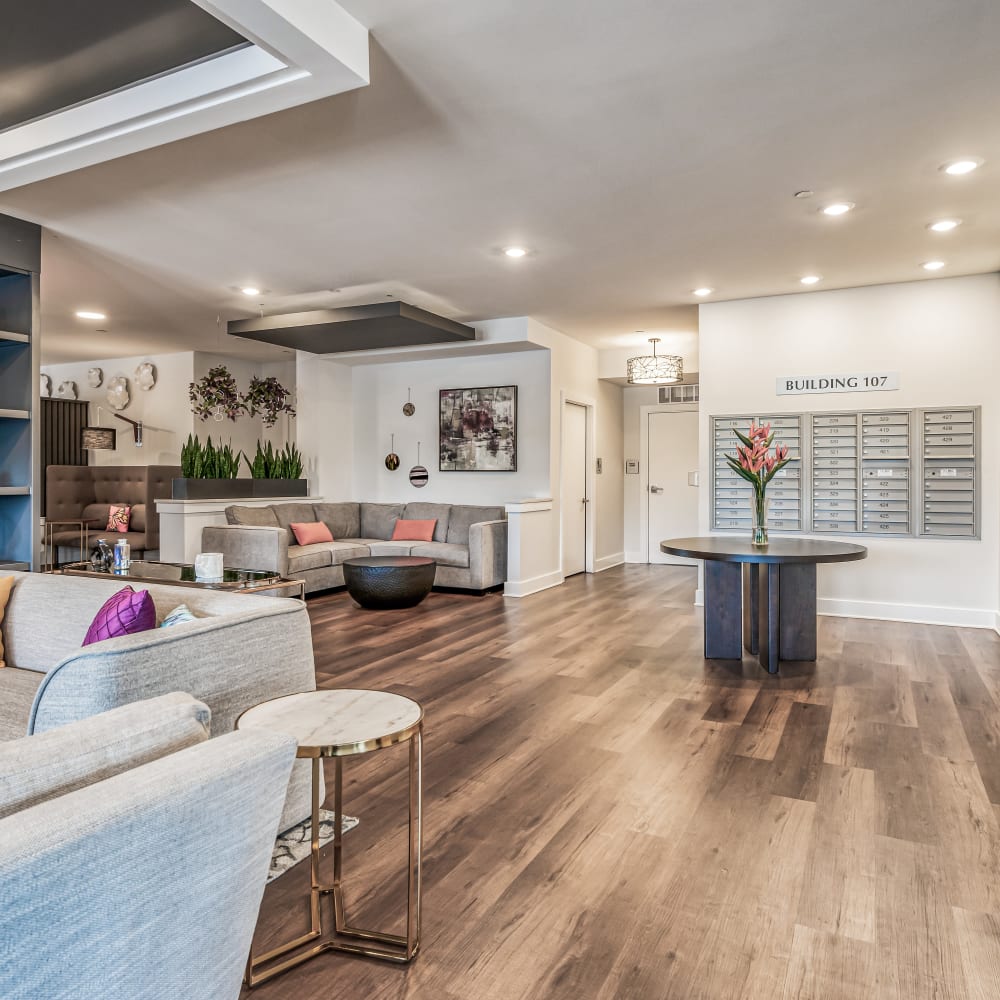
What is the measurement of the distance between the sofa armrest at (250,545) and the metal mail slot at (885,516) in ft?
15.1

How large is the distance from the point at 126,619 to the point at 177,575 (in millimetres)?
1547

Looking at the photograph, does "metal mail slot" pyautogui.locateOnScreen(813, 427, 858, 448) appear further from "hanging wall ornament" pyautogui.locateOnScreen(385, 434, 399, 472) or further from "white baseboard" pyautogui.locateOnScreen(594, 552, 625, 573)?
"hanging wall ornament" pyautogui.locateOnScreen(385, 434, 399, 472)

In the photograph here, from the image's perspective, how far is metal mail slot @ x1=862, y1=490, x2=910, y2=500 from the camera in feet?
18.2

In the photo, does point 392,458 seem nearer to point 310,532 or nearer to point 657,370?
point 310,532

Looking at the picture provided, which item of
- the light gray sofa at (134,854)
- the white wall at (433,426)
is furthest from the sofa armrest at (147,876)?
the white wall at (433,426)

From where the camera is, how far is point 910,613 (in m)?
5.52

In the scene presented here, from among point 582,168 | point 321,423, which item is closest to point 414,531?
point 321,423

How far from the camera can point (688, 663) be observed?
14.0ft

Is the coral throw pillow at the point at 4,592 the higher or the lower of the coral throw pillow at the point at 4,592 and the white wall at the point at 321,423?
the lower

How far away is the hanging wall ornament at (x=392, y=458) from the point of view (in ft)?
26.8

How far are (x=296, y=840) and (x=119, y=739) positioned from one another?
4.24 ft

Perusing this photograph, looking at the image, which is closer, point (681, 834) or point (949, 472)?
point (681, 834)

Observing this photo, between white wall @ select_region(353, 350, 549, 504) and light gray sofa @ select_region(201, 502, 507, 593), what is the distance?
38 centimetres

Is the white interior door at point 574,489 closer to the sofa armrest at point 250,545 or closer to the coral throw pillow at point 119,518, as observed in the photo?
the sofa armrest at point 250,545
